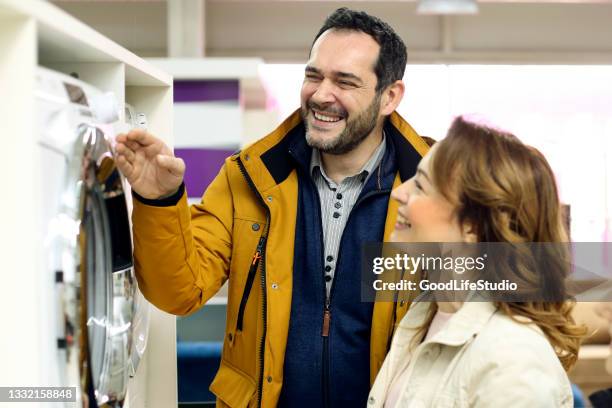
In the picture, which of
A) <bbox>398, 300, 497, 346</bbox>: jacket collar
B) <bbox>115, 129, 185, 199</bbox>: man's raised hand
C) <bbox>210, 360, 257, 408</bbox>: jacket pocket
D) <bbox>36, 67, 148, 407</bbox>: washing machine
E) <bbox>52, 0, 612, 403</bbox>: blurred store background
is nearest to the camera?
<bbox>36, 67, 148, 407</bbox>: washing machine

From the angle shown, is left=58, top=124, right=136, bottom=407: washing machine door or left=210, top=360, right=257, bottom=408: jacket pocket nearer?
left=58, top=124, right=136, bottom=407: washing machine door

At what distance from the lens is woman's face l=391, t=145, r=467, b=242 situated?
1.72 meters

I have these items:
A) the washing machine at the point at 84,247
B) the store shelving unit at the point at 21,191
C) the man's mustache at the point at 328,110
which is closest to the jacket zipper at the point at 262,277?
the man's mustache at the point at 328,110

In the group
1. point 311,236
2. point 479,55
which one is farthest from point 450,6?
point 311,236

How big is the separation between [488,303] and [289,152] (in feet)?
2.93

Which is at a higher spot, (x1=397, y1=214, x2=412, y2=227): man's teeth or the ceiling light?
the ceiling light

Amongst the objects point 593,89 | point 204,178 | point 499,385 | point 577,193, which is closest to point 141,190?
point 499,385

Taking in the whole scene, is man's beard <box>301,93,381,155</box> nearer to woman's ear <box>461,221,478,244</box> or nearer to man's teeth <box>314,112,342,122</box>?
man's teeth <box>314,112,342,122</box>

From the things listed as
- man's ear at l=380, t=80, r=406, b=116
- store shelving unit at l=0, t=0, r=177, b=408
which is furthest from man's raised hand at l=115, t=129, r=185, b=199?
man's ear at l=380, t=80, r=406, b=116

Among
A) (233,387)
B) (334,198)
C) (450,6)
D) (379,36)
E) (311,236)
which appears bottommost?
(233,387)

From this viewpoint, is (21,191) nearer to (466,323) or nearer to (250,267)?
(466,323)

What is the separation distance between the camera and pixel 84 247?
1.61 m

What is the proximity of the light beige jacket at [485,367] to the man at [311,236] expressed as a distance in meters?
0.47

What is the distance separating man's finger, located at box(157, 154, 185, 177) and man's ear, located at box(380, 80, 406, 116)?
817mm
